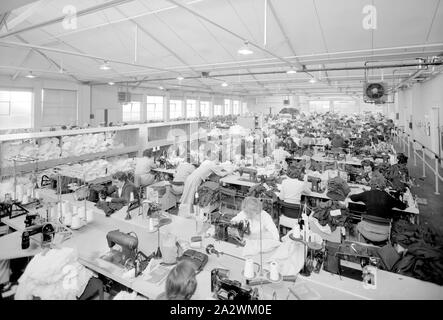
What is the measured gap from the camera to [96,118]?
1502 centimetres

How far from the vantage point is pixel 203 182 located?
6527 mm

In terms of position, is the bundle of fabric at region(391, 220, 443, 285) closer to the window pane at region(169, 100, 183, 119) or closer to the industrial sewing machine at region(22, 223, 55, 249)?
the industrial sewing machine at region(22, 223, 55, 249)

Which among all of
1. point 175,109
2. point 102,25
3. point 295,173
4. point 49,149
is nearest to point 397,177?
point 295,173

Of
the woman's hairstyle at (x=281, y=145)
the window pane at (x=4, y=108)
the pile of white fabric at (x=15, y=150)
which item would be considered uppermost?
the window pane at (x=4, y=108)

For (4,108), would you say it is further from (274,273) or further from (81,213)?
(274,273)

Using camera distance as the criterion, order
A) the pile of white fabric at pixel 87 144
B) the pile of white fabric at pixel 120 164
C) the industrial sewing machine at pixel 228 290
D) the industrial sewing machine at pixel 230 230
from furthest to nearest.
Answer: the pile of white fabric at pixel 120 164 → the pile of white fabric at pixel 87 144 → the industrial sewing machine at pixel 230 230 → the industrial sewing machine at pixel 228 290

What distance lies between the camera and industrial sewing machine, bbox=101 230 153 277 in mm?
2973

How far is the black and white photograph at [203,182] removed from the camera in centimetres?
262

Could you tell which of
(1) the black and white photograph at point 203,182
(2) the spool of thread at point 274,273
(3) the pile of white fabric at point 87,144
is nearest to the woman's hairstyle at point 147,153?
(1) the black and white photograph at point 203,182

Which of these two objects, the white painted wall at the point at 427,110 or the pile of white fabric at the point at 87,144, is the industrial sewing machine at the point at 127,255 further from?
the white painted wall at the point at 427,110

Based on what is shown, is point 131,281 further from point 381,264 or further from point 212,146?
point 212,146

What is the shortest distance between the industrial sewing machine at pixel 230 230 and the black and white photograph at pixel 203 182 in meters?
0.02

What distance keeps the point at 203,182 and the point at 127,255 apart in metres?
3.52

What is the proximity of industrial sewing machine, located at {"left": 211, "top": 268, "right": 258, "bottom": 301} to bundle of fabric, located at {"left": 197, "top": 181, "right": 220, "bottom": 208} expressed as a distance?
9.23 ft
